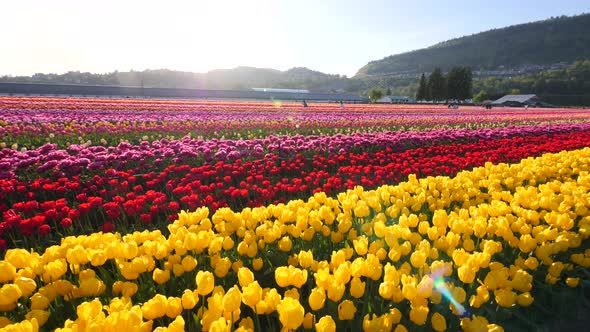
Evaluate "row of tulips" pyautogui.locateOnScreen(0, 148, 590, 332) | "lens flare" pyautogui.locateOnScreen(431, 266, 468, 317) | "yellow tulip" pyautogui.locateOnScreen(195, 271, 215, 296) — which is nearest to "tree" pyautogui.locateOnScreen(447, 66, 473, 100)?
"row of tulips" pyautogui.locateOnScreen(0, 148, 590, 332)

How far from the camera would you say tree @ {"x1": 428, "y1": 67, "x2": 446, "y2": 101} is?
8007 centimetres

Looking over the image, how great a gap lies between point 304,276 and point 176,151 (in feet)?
24.2

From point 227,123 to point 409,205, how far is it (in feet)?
45.3

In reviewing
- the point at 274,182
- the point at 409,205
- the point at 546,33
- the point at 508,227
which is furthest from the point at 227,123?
the point at 546,33

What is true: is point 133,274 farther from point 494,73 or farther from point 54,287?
point 494,73

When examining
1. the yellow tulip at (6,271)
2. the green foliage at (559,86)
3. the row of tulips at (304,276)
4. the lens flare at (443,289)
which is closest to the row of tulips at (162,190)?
the row of tulips at (304,276)

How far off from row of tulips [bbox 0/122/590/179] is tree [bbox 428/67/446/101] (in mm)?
72108

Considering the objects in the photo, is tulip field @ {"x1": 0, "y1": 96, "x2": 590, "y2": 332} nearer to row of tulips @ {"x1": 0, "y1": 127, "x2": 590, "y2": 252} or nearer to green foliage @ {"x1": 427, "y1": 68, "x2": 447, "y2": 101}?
row of tulips @ {"x1": 0, "y1": 127, "x2": 590, "y2": 252}

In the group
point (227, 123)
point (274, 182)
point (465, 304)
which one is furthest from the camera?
point (227, 123)

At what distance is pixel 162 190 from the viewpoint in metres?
7.25

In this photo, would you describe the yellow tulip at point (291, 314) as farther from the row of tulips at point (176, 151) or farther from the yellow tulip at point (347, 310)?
the row of tulips at point (176, 151)

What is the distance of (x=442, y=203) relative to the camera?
13.4 feet

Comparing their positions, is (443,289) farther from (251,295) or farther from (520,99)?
(520,99)

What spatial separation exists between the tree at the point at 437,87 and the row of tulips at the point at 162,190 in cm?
7451
